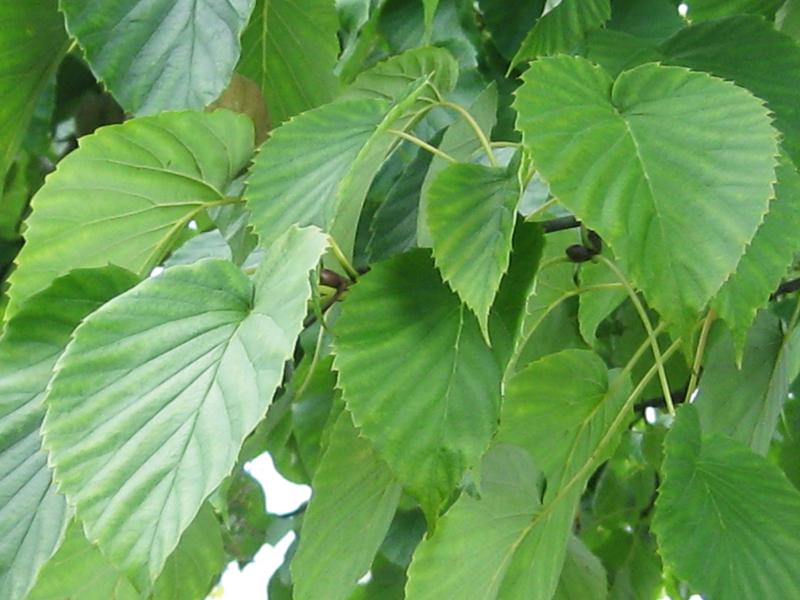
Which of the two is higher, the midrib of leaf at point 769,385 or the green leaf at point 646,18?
the green leaf at point 646,18

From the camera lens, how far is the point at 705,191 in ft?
1.38

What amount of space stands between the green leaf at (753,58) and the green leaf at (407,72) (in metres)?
0.10

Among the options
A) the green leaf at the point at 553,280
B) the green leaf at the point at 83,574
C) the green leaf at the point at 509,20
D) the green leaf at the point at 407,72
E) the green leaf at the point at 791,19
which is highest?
the green leaf at the point at 407,72

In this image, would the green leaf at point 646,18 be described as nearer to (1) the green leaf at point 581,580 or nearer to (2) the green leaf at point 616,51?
(2) the green leaf at point 616,51

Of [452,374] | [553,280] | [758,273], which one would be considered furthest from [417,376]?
[553,280]

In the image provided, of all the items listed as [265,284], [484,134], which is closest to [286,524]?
[484,134]

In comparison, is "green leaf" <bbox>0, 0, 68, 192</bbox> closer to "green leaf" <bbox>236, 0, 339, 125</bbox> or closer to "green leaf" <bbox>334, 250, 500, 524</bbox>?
"green leaf" <bbox>236, 0, 339, 125</bbox>

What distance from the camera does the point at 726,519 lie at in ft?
1.65

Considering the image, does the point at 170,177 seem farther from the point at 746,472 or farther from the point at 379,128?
the point at 746,472

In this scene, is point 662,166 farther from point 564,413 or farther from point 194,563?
point 194,563

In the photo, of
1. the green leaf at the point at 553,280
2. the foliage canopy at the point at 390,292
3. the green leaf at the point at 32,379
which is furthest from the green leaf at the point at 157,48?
the green leaf at the point at 553,280

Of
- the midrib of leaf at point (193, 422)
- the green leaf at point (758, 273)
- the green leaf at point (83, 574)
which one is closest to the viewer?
the midrib of leaf at point (193, 422)

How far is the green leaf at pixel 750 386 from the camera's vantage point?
0.60 m

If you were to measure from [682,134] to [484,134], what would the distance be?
6.0 inches
